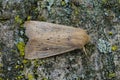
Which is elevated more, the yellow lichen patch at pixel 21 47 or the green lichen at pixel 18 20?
the green lichen at pixel 18 20

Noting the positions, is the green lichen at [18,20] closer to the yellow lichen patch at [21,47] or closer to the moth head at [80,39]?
the yellow lichen patch at [21,47]

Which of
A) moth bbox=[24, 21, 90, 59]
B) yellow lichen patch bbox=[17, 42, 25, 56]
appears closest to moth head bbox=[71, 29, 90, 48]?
moth bbox=[24, 21, 90, 59]

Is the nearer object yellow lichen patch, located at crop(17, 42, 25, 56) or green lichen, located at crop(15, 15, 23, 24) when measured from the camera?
yellow lichen patch, located at crop(17, 42, 25, 56)

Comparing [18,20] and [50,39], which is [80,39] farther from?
[18,20]

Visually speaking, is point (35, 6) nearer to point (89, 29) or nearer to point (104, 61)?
point (89, 29)

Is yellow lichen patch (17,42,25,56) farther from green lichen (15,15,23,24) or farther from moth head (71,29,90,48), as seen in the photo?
moth head (71,29,90,48)

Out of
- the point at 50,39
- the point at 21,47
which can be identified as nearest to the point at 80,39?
the point at 50,39

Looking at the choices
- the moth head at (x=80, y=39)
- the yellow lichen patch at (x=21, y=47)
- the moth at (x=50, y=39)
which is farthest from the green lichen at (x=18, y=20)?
the moth head at (x=80, y=39)
